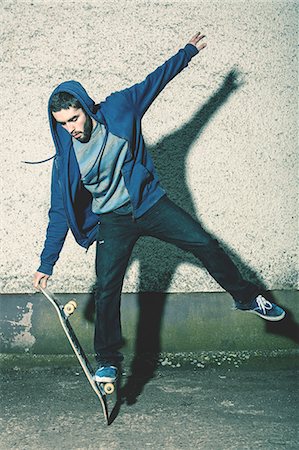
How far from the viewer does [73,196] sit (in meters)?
4.36

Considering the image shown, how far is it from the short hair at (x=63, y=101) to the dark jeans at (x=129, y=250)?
0.71 metres

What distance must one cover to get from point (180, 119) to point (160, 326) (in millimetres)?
1590

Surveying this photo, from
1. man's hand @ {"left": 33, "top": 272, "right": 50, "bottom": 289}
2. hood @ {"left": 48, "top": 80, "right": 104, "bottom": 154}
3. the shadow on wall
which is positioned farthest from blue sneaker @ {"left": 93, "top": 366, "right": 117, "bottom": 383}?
hood @ {"left": 48, "top": 80, "right": 104, "bottom": 154}

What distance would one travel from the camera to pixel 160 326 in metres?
5.74

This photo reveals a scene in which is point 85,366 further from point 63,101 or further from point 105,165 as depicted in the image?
point 63,101

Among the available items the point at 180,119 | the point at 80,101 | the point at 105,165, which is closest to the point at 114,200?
the point at 105,165

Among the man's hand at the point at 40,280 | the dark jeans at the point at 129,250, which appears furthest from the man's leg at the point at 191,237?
the man's hand at the point at 40,280

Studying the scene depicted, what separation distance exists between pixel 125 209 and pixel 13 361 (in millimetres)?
1982

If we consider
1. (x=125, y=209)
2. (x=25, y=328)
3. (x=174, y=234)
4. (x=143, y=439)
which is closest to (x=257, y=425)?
(x=143, y=439)

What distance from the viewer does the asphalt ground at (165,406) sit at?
4.12m

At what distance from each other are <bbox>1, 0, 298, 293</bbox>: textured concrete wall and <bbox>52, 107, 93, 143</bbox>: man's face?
61.2 inches

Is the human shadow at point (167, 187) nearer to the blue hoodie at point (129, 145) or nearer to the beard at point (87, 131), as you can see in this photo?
the blue hoodie at point (129, 145)

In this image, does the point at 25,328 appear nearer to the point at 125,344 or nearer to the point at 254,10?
the point at 125,344

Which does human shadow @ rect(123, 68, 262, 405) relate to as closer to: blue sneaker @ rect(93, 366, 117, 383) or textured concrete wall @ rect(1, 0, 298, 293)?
textured concrete wall @ rect(1, 0, 298, 293)
